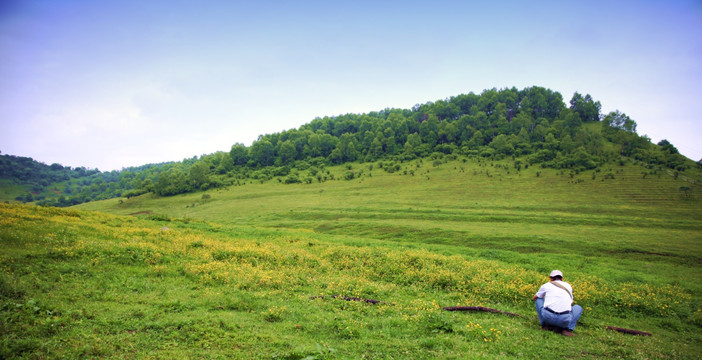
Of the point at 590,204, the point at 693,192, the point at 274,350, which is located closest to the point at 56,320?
the point at 274,350

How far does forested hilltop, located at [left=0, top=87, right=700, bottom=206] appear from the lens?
331 feet

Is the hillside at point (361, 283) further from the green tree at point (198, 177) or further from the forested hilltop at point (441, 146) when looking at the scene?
the green tree at point (198, 177)

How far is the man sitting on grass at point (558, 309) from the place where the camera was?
10.7 metres

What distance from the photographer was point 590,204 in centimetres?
5662

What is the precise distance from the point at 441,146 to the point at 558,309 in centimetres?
13083

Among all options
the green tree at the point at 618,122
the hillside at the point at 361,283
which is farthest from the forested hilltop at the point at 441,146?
the hillside at the point at 361,283

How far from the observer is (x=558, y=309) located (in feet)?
35.5

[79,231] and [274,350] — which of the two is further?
[79,231]

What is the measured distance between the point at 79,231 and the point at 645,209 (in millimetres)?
76916

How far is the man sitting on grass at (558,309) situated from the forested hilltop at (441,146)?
303ft

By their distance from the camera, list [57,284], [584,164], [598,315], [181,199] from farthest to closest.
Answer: [181,199] → [584,164] → [598,315] → [57,284]

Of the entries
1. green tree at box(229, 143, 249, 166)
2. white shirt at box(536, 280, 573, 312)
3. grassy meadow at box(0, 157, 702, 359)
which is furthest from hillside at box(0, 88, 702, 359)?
green tree at box(229, 143, 249, 166)

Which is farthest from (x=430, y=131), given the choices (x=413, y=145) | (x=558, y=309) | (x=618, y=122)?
(x=558, y=309)

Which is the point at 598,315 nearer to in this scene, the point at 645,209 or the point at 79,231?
the point at 79,231
